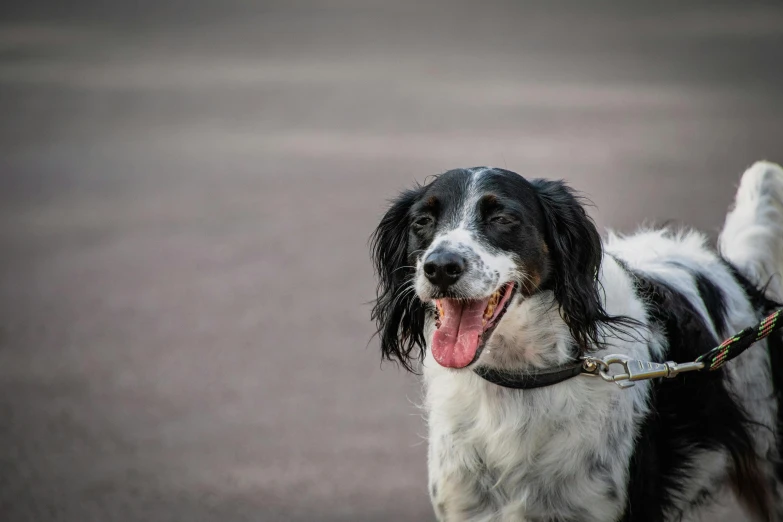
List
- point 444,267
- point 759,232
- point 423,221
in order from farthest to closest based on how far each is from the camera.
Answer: point 759,232
point 423,221
point 444,267

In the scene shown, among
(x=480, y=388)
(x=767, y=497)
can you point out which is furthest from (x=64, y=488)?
(x=767, y=497)

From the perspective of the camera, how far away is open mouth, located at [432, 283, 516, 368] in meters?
3.42

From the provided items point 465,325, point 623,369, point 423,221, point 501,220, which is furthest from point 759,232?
point 465,325

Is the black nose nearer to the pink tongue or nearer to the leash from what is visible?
the pink tongue

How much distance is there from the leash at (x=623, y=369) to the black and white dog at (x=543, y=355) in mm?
28

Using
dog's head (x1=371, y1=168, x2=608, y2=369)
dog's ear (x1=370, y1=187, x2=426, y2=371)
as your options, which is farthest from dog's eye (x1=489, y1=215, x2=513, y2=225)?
dog's ear (x1=370, y1=187, x2=426, y2=371)

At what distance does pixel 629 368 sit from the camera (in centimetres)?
351

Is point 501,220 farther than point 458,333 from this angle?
Yes

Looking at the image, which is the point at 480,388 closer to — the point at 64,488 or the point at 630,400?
the point at 630,400

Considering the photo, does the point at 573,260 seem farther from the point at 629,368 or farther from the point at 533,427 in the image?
the point at 533,427

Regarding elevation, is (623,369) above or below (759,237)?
below

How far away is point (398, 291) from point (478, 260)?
1.59ft

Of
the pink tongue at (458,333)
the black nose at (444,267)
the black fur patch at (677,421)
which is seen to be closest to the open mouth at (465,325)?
the pink tongue at (458,333)

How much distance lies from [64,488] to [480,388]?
2472 mm
